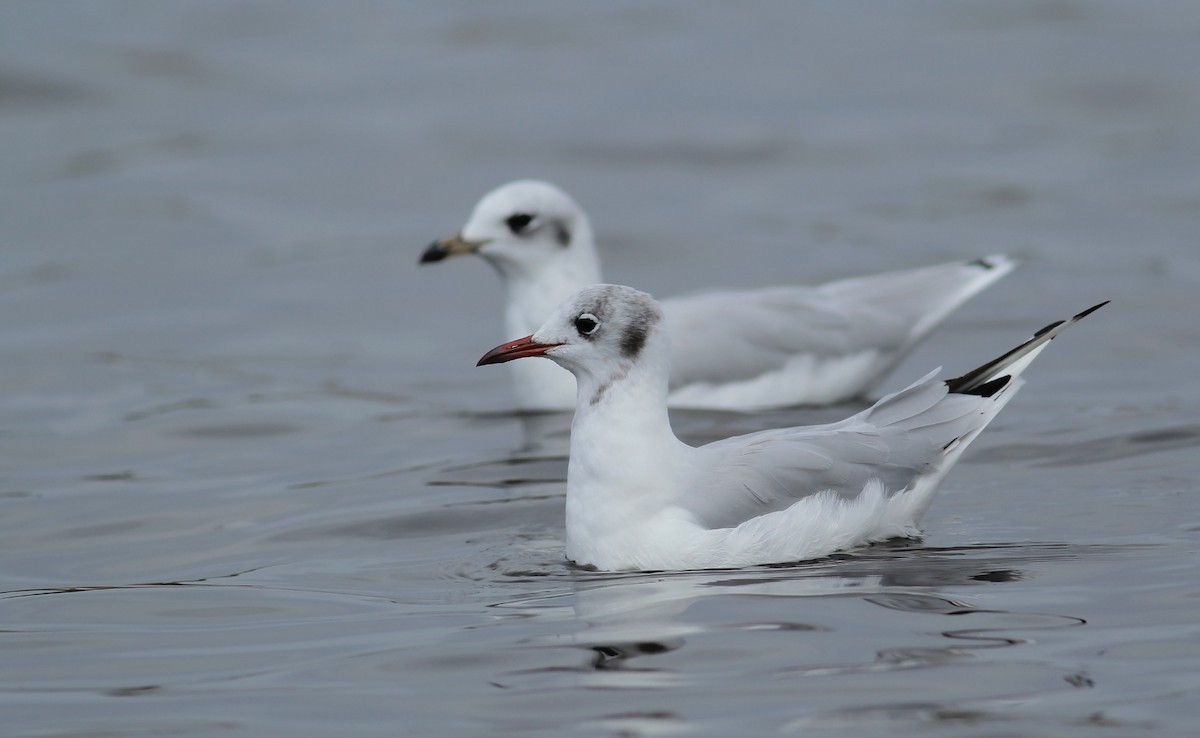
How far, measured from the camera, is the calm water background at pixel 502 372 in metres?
5.67

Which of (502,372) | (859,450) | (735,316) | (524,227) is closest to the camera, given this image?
(859,450)

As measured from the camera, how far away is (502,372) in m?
12.5

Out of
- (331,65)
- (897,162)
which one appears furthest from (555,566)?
(331,65)

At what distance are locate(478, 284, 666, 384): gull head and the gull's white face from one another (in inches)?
145

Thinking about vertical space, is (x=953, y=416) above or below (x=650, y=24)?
below

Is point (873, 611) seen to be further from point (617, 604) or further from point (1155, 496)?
point (1155, 496)

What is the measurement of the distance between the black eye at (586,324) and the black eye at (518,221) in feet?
12.4

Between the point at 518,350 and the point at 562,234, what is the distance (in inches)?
154

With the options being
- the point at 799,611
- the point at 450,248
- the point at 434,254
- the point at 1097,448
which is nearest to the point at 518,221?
the point at 450,248

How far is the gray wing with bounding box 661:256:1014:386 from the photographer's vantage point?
10.4 metres

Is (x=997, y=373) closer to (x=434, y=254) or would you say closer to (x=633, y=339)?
(x=633, y=339)

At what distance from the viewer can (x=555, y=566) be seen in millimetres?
7199

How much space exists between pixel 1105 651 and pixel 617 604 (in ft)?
5.47

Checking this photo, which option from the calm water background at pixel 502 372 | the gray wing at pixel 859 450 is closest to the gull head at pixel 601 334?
the gray wing at pixel 859 450
